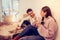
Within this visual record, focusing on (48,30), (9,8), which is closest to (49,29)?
(48,30)

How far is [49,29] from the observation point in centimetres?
166

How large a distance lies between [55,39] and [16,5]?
65 cm

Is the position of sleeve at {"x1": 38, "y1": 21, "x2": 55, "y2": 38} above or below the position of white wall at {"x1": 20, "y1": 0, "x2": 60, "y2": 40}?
below

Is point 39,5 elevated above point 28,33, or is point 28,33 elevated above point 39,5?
point 39,5

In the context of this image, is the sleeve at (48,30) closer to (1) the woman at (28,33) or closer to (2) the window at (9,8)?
(1) the woman at (28,33)

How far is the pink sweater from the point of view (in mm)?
1648

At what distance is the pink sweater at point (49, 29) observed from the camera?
5.41 ft

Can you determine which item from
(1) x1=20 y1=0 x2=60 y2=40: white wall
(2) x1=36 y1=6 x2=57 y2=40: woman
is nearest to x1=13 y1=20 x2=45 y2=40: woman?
(2) x1=36 y1=6 x2=57 y2=40: woman

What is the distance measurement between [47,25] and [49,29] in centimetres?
5

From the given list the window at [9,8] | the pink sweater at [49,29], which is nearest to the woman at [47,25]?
the pink sweater at [49,29]

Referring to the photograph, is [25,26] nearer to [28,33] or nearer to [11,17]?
[28,33]

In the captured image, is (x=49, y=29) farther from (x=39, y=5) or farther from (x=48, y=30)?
(x=39, y=5)

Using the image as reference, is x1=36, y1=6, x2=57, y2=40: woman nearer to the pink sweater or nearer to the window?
the pink sweater

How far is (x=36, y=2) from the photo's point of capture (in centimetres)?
171
